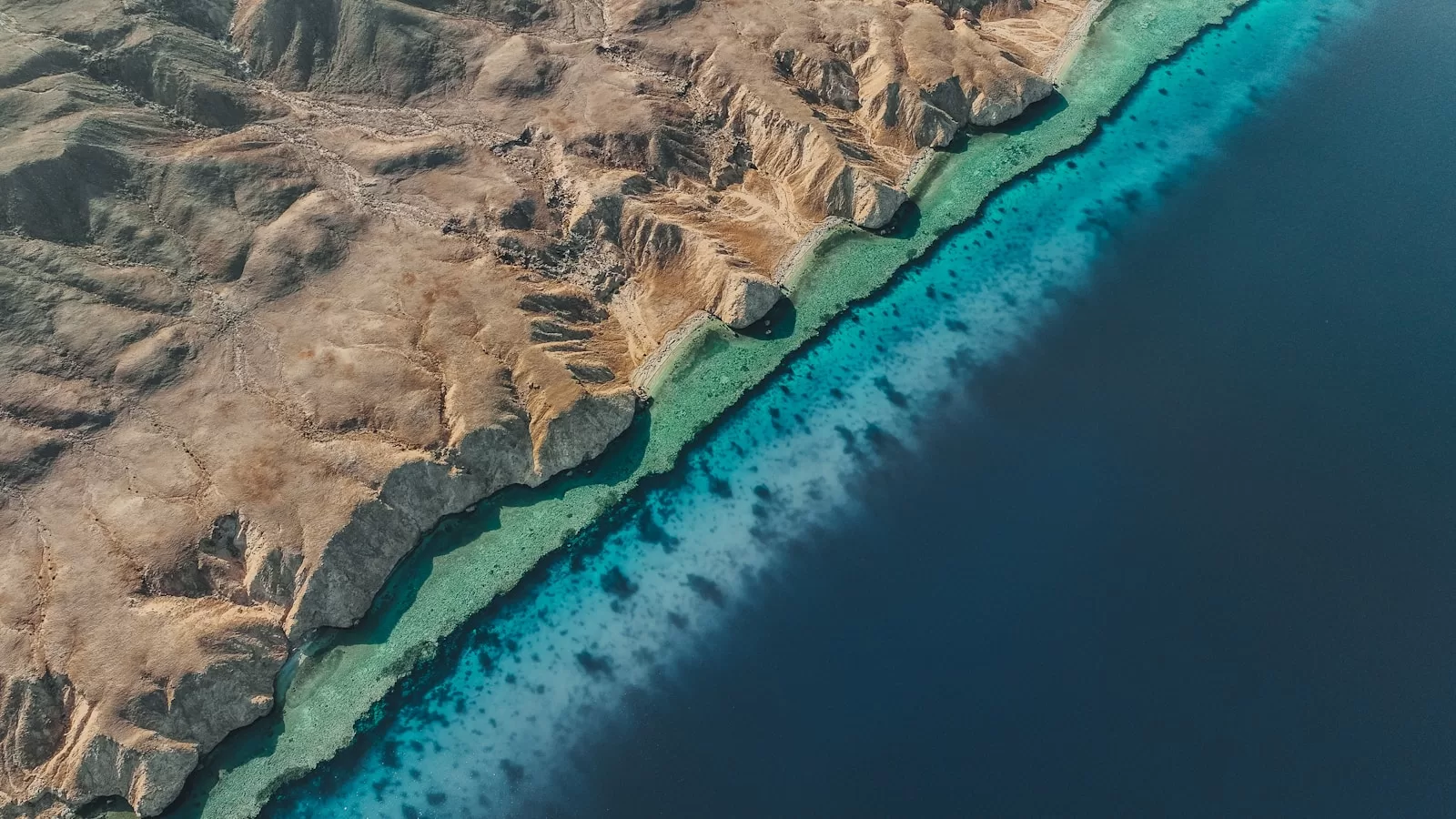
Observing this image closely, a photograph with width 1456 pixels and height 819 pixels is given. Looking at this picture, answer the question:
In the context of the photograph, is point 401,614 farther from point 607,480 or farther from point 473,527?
point 607,480

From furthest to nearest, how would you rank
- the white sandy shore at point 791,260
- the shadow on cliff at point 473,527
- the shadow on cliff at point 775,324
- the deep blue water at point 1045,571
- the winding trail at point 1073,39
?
the winding trail at point 1073,39 → the shadow on cliff at point 775,324 → the white sandy shore at point 791,260 → the shadow on cliff at point 473,527 → the deep blue water at point 1045,571

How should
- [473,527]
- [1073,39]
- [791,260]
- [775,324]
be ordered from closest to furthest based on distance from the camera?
[473,527], [775,324], [791,260], [1073,39]

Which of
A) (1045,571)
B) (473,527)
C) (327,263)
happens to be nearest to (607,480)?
(473,527)

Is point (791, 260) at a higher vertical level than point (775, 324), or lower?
higher

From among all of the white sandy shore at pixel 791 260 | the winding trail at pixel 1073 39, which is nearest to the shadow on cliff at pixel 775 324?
the white sandy shore at pixel 791 260

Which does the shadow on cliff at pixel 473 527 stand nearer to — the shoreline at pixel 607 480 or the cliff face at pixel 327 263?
the shoreline at pixel 607 480

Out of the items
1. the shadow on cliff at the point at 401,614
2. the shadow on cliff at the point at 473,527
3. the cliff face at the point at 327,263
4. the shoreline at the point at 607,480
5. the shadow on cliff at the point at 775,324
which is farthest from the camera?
the shadow on cliff at the point at 775,324
